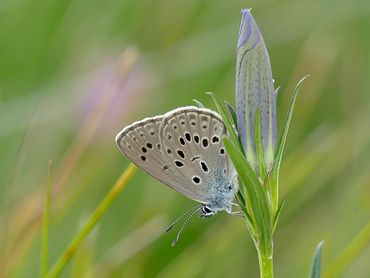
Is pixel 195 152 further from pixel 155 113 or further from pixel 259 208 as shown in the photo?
pixel 155 113

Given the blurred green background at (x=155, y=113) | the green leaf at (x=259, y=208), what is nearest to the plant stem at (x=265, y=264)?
the green leaf at (x=259, y=208)

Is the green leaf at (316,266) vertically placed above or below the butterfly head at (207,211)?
above

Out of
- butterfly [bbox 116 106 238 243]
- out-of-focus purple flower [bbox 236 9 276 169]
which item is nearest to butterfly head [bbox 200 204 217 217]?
butterfly [bbox 116 106 238 243]

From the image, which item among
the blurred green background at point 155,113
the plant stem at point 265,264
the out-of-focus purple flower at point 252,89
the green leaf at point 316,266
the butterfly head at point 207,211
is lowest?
the blurred green background at point 155,113

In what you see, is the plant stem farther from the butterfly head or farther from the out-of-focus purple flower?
the butterfly head

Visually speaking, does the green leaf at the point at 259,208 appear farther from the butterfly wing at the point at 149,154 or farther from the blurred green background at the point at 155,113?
the blurred green background at the point at 155,113

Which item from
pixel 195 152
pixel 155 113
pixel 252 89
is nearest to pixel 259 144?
pixel 252 89

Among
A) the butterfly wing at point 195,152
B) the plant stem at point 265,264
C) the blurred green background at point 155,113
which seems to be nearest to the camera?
the plant stem at point 265,264
